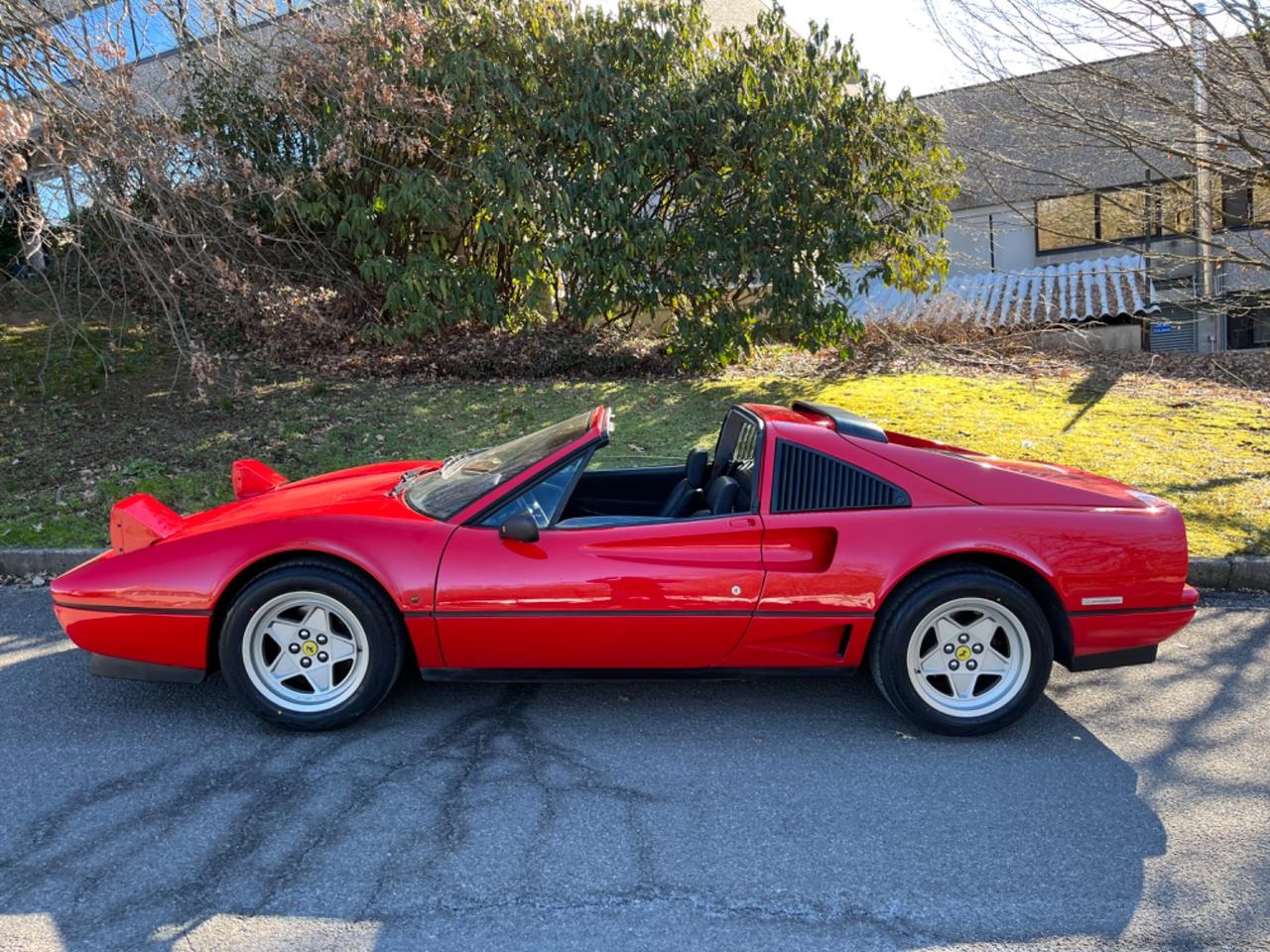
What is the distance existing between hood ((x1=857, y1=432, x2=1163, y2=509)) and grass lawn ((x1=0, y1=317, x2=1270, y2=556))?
8.18 feet

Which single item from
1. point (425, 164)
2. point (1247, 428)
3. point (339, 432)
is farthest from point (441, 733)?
point (1247, 428)

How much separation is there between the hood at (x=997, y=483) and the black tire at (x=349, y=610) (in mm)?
2086

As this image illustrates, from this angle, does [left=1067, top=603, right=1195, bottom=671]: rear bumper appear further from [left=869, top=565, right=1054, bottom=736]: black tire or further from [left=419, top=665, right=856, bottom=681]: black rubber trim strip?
[left=419, top=665, right=856, bottom=681]: black rubber trim strip

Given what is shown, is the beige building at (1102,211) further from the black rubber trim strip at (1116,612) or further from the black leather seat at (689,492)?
the black rubber trim strip at (1116,612)

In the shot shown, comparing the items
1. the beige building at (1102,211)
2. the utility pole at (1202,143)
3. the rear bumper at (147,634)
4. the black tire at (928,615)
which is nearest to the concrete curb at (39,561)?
the rear bumper at (147,634)

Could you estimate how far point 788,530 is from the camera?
399cm

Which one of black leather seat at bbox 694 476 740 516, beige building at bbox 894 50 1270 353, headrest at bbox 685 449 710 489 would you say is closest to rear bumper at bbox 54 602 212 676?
black leather seat at bbox 694 476 740 516

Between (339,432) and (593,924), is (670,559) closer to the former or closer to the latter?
(593,924)

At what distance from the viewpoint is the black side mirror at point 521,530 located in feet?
12.6

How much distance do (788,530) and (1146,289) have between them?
49.6ft

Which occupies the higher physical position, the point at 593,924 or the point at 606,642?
the point at 606,642

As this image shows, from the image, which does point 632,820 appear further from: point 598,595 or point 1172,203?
point 1172,203

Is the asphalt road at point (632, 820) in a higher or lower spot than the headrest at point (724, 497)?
lower

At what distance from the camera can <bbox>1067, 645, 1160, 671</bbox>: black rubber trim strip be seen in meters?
4.04
